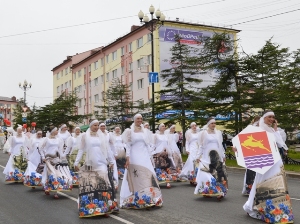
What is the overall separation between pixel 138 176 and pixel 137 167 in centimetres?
22

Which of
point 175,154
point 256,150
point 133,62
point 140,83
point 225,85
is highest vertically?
point 133,62

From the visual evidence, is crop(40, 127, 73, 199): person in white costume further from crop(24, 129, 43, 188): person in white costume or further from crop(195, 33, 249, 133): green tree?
crop(195, 33, 249, 133): green tree

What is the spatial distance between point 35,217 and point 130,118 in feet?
94.2

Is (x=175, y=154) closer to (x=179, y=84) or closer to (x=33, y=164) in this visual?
(x=33, y=164)

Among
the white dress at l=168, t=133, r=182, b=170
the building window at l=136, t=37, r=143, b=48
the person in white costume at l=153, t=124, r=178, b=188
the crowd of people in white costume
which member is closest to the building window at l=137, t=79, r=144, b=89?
the building window at l=136, t=37, r=143, b=48

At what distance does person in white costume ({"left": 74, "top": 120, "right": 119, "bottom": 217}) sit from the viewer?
336 inches

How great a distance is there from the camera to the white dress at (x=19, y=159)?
49.6ft

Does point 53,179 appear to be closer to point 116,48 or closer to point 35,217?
point 35,217

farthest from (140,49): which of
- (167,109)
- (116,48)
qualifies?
(167,109)

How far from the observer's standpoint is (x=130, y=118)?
3741 cm

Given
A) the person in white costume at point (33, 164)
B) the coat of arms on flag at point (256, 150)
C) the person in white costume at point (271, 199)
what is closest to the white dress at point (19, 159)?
the person in white costume at point (33, 164)

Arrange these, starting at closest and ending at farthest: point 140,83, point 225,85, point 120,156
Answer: point 120,156, point 225,85, point 140,83

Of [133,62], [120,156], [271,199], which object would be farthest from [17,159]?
[133,62]

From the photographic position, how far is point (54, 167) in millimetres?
12156
